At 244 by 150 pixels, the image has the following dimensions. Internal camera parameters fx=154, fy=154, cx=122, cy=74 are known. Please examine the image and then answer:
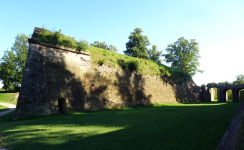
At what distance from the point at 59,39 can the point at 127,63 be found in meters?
8.47

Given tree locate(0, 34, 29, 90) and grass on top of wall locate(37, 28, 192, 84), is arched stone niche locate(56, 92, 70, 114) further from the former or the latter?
tree locate(0, 34, 29, 90)

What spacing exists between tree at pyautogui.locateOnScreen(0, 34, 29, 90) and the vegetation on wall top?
68.9 ft

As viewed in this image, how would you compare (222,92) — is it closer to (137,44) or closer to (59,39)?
(137,44)

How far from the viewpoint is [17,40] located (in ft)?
104

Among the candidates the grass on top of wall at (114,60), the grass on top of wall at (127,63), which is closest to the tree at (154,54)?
the grass on top of wall at (114,60)

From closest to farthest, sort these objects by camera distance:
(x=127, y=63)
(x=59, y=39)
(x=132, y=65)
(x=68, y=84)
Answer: (x=68, y=84) < (x=59, y=39) < (x=127, y=63) < (x=132, y=65)

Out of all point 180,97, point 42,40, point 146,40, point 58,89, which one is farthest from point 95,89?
point 146,40

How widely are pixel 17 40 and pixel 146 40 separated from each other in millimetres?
30515

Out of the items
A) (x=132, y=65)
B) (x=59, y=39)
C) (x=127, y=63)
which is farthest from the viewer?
(x=132, y=65)

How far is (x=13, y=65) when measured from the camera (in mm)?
30234

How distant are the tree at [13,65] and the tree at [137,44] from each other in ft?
78.7

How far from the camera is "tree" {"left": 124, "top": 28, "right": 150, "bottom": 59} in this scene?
1556 inches

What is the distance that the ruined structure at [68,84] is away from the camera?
37.8 ft

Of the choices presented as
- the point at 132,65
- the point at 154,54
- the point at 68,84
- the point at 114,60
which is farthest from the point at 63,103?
the point at 154,54
